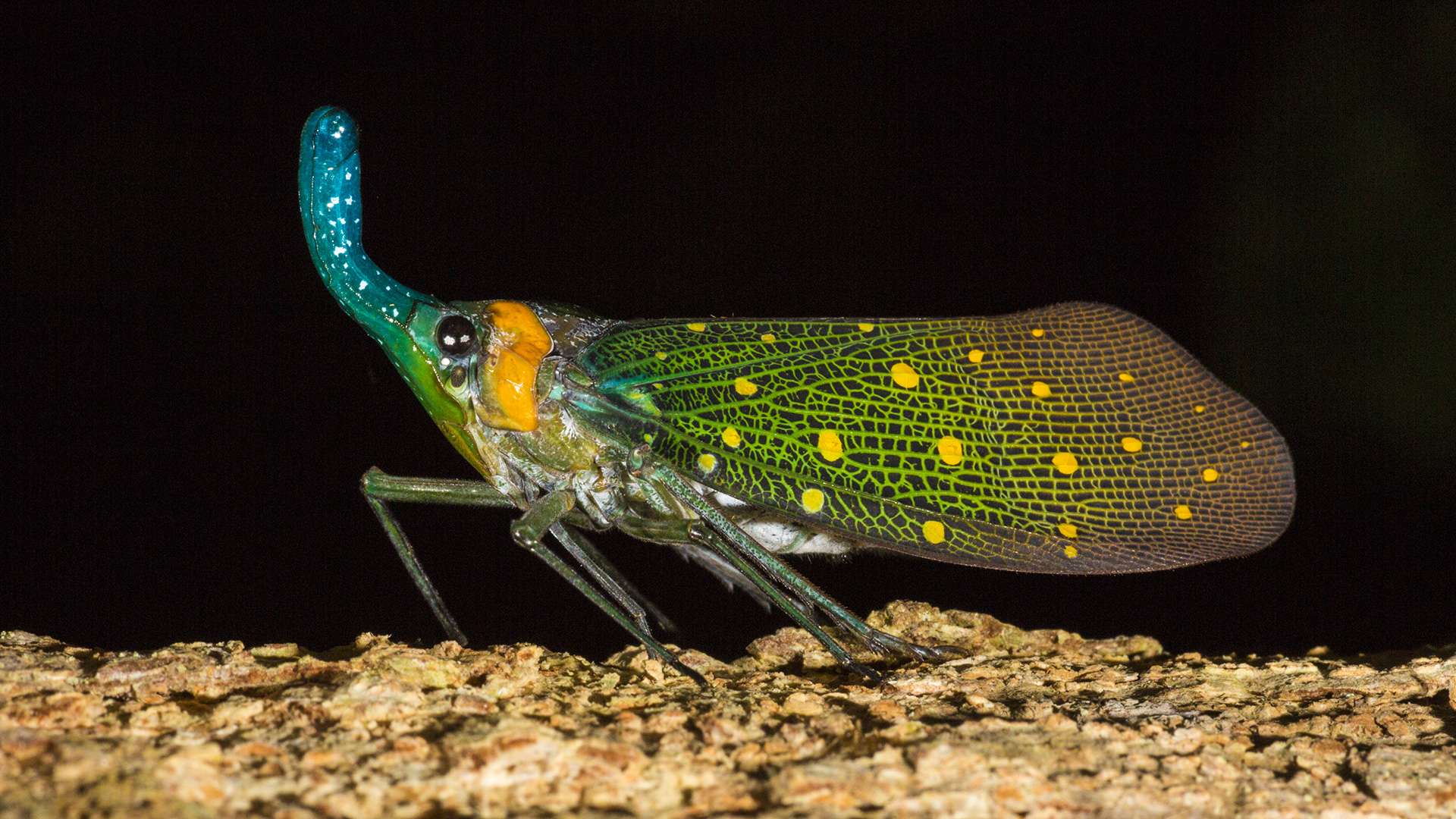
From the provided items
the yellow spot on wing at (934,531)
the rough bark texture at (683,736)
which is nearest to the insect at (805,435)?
the yellow spot on wing at (934,531)

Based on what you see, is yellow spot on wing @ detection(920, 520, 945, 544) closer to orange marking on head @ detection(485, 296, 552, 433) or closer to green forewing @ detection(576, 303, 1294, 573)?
green forewing @ detection(576, 303, 1294, 573)

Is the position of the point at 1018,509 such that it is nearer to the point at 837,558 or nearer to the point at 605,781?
the point at 837,558

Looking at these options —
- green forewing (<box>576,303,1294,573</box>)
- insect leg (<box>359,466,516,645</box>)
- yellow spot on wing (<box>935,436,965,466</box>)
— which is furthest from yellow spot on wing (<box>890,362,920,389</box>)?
insect leg (<box>359,466,516,645</box>)

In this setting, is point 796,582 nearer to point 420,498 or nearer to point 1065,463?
point 1065,463

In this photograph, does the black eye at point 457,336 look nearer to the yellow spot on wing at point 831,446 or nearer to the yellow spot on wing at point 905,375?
the yellow spot on wing at point 831,446

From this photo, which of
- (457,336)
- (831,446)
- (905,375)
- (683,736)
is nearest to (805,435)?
(831,446)
